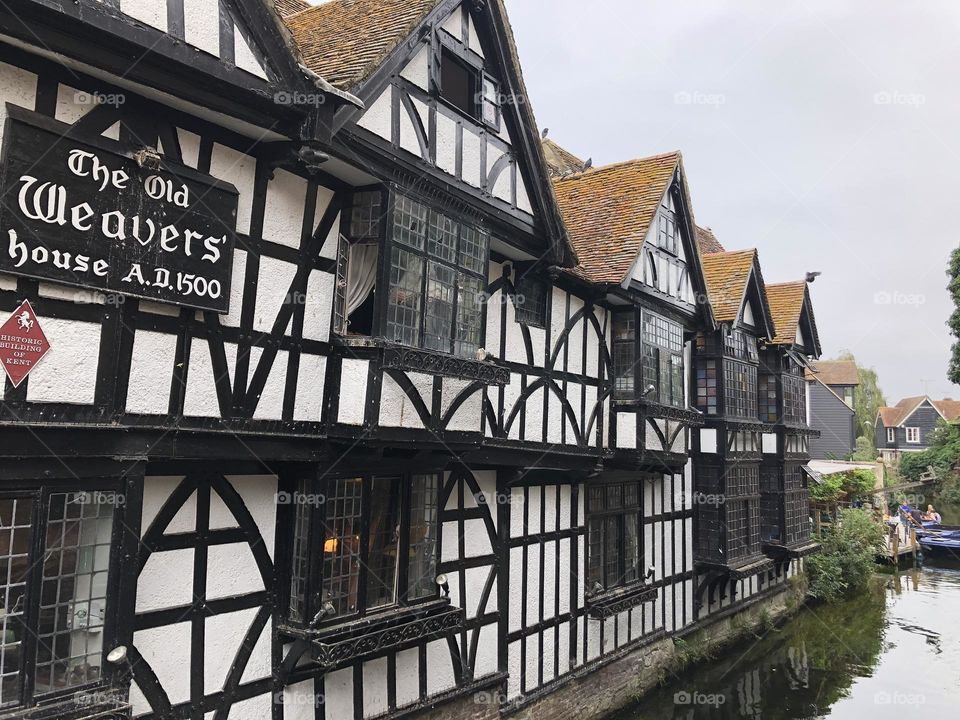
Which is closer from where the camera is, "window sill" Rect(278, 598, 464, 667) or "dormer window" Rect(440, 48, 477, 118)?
"window sill" Rect(278, 598, 464, 667)

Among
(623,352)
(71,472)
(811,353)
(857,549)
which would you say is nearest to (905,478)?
(857,549)

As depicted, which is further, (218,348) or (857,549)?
(857,549)

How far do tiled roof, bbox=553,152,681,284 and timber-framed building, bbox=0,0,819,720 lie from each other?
0.30 metres

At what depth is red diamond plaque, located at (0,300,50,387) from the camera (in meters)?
A: 5.06

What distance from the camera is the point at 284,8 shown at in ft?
34.9

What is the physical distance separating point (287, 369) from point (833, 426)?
191 feet

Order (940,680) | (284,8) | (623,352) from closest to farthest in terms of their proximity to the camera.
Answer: (284,8), (623,352), (940,680)

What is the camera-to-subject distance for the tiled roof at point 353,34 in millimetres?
7374

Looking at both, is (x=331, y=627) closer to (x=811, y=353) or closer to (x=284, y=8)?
(x=284, y=8)

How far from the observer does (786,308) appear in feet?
72.0

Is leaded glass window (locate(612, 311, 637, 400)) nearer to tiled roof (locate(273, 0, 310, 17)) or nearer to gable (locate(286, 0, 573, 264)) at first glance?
gable (locate(286, 0, 573, 264))

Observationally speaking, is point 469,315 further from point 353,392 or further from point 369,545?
point 369,545

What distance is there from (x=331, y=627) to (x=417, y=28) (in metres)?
6.88

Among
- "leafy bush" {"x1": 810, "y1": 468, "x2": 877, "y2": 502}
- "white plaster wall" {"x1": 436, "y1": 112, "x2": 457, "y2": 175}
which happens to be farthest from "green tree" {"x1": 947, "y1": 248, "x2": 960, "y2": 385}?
"white plaster wall" {"x1": 436, "y1": 112, "x2": 457, "y2": 175}
